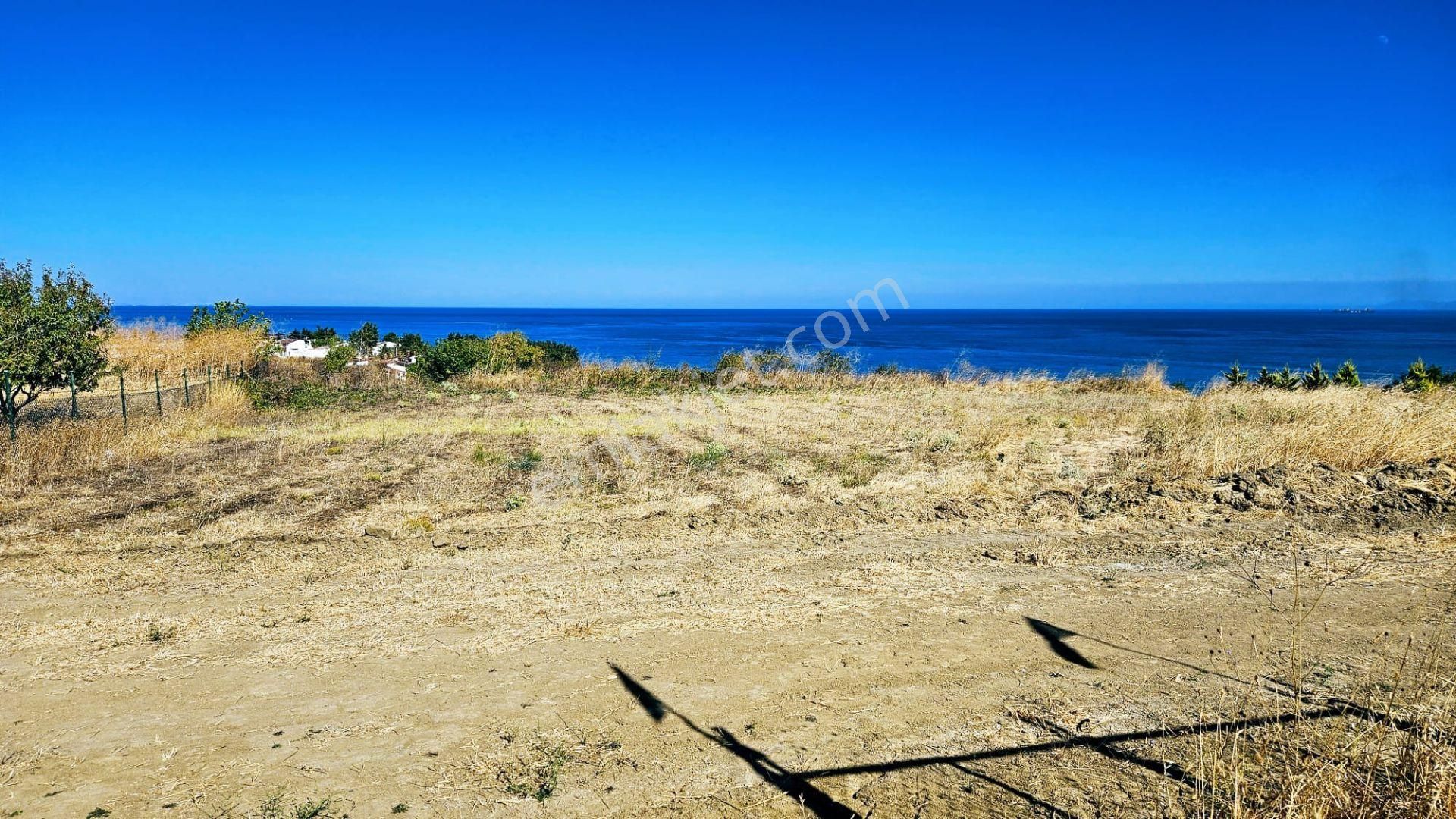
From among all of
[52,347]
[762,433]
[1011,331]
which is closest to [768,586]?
[762,433]

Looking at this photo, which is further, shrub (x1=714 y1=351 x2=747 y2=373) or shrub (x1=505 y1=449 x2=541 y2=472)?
shrub (x1=714 y1=351 x2=747 y2=373)

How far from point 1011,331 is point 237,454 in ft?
391

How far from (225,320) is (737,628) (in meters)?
23.8

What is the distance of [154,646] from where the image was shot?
549cm

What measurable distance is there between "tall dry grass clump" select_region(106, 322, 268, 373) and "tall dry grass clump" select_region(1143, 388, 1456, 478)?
21037 millimetres

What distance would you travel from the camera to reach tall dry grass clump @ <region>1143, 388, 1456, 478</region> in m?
10.2

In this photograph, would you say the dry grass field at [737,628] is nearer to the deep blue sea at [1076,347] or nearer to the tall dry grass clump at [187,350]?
the tall dry grass clump at [187,350]

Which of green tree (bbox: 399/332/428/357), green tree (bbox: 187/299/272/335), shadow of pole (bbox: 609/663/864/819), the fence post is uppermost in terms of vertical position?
green tree (bbox: 187/299/272/335)

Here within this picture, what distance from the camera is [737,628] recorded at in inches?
230

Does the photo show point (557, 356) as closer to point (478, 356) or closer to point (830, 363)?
point (478, 356)

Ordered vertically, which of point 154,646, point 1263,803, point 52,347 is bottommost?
point 154,646

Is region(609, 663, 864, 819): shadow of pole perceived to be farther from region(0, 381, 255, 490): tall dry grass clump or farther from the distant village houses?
the distant village houses

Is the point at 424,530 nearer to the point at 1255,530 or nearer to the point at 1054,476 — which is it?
the point at 1054,476

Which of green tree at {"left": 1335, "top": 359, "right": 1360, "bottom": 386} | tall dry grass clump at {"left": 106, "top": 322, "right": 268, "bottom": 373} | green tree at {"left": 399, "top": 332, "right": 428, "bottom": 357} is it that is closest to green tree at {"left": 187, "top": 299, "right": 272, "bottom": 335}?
tall dry grass clump at {"left": 106, "top": 322, "right": 268, "bottom": 373}
